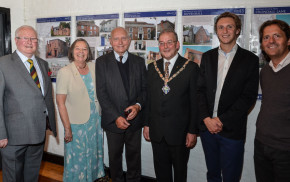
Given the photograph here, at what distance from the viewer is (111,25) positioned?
293 centimetres

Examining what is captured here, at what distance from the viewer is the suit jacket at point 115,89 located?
2.29 meters

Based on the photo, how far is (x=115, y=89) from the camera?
7.54 ft

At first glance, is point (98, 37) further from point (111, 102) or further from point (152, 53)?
point (111, 102)

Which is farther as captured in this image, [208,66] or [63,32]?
[63,32]

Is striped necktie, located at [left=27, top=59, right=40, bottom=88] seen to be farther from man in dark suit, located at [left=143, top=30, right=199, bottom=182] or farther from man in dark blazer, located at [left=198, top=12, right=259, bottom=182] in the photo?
man in dark blazer, located at [left=198, top=12, right=259, bottom=182]

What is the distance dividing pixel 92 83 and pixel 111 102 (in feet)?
1.16

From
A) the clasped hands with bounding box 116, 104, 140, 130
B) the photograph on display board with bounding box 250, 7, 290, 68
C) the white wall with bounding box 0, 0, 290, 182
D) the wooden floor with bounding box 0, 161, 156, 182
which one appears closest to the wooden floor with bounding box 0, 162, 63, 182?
the wooden floor with bounding box 0, 161, 156, 182

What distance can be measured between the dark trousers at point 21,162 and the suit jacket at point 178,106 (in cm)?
124

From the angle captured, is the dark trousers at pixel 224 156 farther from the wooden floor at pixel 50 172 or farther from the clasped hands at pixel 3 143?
the clasped hands at pixel 3 143

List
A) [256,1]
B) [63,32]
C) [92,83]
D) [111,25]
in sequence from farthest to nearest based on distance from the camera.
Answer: [63,32], [111,25], [92,83], [256,1]

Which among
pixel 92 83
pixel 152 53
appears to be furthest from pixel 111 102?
pixel 152 53

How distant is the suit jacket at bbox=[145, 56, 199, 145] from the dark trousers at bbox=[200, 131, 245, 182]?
0.19m

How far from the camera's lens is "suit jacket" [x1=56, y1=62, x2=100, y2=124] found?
238 centimetres

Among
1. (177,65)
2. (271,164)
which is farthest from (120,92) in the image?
(271,164)
